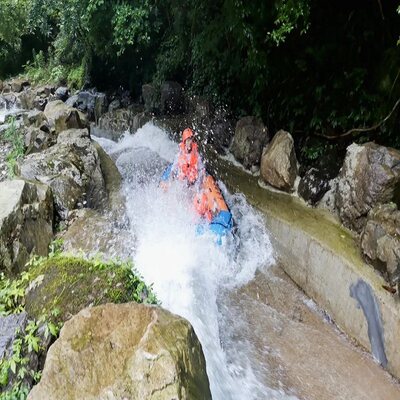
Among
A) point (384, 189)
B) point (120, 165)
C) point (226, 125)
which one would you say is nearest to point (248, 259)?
point (384, 189)

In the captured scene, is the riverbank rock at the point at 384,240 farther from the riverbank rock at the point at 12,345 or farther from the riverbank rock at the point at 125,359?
the riverbank rock at the point at 12,345

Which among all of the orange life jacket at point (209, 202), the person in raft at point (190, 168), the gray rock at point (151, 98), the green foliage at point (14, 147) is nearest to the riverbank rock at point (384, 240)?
the orange life jacket at point (209, 202)

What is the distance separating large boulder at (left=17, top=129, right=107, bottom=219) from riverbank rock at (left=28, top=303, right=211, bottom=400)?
12.3 feet

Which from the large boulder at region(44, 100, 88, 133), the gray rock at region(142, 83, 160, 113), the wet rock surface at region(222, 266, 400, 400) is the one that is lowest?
the large boulder at region(44, 100, 88, 133)

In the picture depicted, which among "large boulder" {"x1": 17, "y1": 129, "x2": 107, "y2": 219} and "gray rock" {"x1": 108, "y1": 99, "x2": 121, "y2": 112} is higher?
"large boulder" {"x1": 17, "y1": 129, "x2": 107, "y2": 219}

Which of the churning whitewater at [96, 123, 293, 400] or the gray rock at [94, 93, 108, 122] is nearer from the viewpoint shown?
the churning whitewater at [96, 123, 293, 400]

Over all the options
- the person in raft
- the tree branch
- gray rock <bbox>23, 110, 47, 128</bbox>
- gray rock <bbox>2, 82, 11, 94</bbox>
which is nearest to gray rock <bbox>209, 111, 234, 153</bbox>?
the person in raft

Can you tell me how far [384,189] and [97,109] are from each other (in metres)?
11.3

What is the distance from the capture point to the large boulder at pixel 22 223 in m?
4.23

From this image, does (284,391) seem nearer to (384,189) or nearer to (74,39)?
(384,189)

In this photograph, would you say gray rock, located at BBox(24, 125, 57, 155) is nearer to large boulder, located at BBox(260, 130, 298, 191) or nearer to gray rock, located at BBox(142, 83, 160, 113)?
gray rock, located at BBox(142, 83, 160, 113)

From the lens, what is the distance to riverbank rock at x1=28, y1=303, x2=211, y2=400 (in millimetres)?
2062

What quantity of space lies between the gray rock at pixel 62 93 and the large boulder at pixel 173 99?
695 centimetres

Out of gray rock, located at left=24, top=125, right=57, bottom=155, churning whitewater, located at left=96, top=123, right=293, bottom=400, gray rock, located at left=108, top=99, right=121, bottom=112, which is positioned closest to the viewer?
churning whitewater, located at left=96, top=123, right=293, bottom=400
